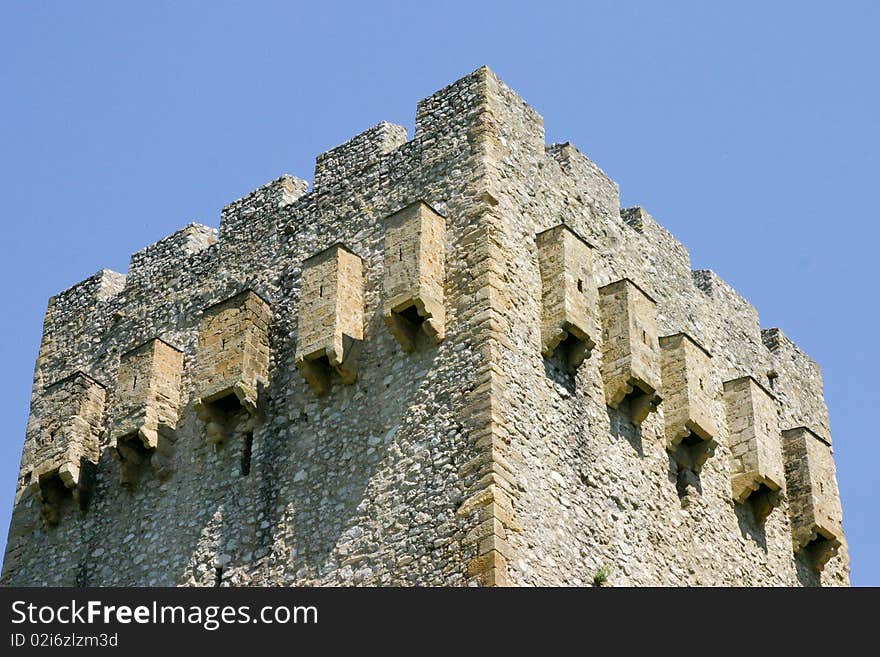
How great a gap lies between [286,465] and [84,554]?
3412 millimetres

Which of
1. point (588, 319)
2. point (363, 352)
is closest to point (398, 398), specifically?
point (363, 352)

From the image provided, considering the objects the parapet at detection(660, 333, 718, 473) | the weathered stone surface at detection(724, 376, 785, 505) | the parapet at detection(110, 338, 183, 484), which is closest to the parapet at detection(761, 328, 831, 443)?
the weathered stone surface at detection(724, 376, 785, 505)

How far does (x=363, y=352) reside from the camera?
85.7ft

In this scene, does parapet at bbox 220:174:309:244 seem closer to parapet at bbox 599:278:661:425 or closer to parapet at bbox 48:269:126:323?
parapet at bbox 48:269:126:323

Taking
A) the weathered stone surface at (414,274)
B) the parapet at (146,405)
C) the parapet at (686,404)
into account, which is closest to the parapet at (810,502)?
the parapet at (686,404)

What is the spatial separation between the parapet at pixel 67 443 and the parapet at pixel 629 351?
22.2 ft

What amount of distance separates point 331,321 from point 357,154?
3.00m

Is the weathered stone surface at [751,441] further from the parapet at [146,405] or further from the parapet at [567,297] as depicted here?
the parapet at [146,405]

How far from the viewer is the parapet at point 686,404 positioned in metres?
27.7

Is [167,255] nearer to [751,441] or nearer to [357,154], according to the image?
[357,154]

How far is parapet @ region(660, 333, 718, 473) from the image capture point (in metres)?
27.7

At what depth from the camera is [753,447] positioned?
2911cm

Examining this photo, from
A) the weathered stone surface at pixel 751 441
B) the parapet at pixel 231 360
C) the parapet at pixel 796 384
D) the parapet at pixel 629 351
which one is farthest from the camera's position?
the parapet at pixel 796 384

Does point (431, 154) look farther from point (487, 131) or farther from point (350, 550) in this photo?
point (350, 550)
